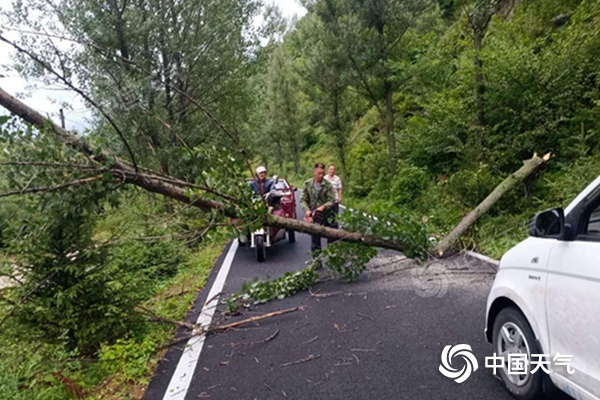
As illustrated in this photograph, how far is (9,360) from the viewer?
4004 mm

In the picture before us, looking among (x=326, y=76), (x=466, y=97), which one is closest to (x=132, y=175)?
(x=466, y=97)

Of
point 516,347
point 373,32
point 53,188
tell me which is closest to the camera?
point 516,347

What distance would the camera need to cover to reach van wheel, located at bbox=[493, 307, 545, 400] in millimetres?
2850

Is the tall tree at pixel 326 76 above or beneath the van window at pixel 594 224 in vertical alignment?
above

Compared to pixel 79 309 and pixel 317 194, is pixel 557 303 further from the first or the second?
pixel 317 194

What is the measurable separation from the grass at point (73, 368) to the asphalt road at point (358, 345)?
22 cm

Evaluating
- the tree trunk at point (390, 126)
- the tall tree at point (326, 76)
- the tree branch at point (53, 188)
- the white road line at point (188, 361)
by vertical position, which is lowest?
the white road line at point (188, 361)

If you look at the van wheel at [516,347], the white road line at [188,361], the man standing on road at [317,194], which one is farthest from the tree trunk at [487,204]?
the white road line at [188,361]

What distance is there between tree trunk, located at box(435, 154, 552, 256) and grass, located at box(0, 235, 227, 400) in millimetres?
3707

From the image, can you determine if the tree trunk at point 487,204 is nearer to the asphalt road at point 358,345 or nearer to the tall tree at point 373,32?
the asphalt road at point 358,345

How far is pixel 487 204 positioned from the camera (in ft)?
23.9

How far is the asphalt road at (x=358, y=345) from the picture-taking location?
347 centimetres

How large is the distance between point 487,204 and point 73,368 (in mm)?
6790

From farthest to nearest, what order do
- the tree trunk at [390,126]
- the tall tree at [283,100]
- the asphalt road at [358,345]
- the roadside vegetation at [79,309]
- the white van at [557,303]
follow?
1. the tall tree at [283,100]
2. the tree trunk at [390,126]
3. the roadside vegetation at [79,309]
4. the asphalt road at [358,345]
5. the white van at [557,303]
